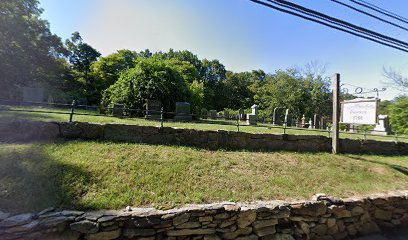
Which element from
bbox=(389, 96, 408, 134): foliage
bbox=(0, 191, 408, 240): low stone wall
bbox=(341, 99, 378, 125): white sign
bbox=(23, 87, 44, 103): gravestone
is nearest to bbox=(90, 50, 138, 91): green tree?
bbox=(23, 87, 44, 103): gravestone

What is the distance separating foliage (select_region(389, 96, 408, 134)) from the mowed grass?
17.6m

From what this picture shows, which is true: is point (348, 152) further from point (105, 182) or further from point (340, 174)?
point (105, 182)

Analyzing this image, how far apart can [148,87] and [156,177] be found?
8.38m

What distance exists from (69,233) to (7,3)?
27013mm

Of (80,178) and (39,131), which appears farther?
(39,131)

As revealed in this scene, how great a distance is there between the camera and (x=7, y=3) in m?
21.2

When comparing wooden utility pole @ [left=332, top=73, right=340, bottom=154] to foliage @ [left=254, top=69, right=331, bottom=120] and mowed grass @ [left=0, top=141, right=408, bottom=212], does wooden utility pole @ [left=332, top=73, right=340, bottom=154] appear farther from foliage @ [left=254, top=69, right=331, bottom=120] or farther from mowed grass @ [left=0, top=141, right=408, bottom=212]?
foliage @ [left=254, top=69, right=331, bottom=120]

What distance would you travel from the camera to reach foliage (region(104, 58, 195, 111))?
1228 cm

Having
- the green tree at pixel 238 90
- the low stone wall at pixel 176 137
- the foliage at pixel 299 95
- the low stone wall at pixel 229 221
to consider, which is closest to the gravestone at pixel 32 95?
the low stone wall at pixel 176 137

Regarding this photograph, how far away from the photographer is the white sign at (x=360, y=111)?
8672 mm

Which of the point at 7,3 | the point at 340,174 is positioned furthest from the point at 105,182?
the point at 7,3

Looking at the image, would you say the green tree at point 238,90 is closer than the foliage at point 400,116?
No

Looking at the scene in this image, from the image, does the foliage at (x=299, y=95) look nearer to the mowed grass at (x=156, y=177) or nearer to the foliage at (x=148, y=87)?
the foliage at (x=148, y=87)

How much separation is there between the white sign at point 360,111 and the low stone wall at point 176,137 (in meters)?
0.90
